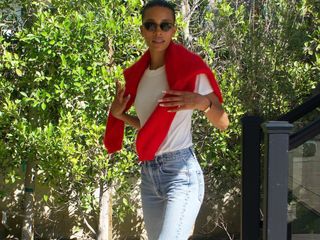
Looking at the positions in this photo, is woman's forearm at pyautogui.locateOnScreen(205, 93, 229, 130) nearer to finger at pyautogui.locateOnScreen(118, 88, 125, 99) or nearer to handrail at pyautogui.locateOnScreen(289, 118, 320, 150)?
handrail at pyautogui.locateOnScreen(289, 118, 320, 150)

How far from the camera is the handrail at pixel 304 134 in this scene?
94.5 inches

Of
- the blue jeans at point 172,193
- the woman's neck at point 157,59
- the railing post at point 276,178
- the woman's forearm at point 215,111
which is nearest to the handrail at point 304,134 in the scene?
the railing post at point 276,178

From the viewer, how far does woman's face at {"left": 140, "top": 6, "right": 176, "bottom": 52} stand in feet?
8.82

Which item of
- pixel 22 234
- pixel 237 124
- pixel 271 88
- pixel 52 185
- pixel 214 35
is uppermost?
pixel 214 35

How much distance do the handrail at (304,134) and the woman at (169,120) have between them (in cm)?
35

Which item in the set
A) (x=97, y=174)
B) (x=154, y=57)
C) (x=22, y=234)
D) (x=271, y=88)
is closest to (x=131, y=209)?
(x=97, y=174)

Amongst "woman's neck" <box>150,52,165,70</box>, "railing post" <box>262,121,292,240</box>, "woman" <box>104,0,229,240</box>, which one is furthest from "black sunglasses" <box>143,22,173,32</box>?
"railing post" <box>262,121,292,240</box>

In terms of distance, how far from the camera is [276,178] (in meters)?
2.35

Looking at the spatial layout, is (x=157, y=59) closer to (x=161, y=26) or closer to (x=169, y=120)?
(x=161, y=26)

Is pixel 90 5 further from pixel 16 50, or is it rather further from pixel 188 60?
pixel 188 60

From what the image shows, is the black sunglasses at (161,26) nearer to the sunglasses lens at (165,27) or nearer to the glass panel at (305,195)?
the sunglasses lens at (165,27)

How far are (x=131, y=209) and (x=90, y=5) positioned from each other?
75.6 inches

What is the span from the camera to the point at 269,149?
235cm

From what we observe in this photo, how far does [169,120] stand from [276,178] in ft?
1.79
